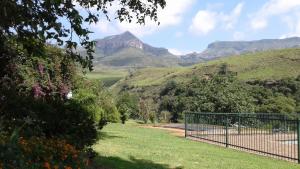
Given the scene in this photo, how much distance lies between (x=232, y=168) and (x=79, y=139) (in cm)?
443

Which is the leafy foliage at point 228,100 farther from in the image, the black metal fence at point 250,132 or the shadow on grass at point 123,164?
the shadow on grass at point 123,164

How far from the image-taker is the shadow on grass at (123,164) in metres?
10.1

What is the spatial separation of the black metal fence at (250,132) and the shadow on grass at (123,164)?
496cm

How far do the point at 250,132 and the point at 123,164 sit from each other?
30.4 feet

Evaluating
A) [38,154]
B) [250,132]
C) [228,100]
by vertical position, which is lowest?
[250,132]

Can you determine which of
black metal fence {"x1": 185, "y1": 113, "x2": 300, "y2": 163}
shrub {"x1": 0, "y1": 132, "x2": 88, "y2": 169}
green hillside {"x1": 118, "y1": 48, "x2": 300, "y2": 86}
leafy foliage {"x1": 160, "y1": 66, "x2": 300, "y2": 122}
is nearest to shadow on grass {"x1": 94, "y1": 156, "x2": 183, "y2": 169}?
shrub {"x1": 0, "y1": 132, "x2": 88, "y2": 169}

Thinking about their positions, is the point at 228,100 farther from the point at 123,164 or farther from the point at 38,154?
the point at 38,154

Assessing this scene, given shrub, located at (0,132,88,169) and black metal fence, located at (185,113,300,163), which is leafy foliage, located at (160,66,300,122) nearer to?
black metal fence, located at (185,113,300,163)

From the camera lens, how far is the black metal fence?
1598 centimetres

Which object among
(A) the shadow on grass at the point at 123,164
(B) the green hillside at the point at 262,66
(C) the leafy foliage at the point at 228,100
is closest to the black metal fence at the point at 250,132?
(A) the shadow on grass at the point at 123,164

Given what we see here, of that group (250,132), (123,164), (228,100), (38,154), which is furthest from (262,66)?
(38,154)

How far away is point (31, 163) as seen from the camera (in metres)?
6.86

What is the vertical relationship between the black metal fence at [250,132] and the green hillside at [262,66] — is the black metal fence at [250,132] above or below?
below

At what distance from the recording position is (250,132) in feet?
62.0
